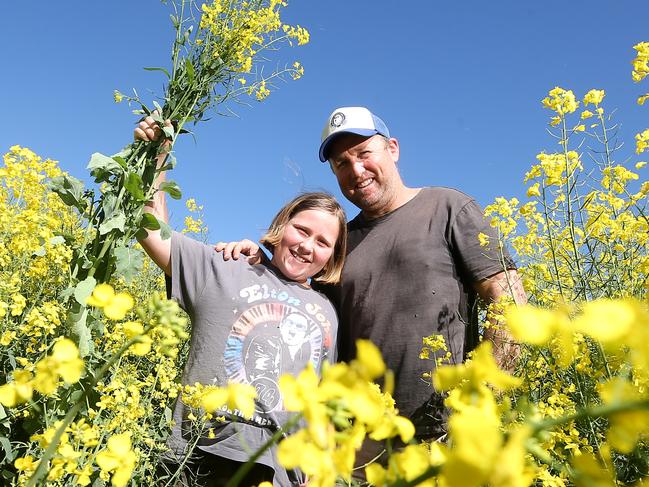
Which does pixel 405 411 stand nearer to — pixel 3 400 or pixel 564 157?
pixel 564 157

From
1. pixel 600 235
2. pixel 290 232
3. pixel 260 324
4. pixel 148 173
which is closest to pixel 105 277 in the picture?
pixel 148 173

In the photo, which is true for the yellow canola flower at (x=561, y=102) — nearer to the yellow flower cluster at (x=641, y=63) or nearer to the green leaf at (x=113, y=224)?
the yellow flower cluster at (x=641, y=63)

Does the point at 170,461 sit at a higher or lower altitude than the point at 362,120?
lower

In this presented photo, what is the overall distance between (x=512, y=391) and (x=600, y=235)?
29.9 inches

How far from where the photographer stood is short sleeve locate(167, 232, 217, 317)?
92.0 inches

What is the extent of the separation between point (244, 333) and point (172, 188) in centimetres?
71

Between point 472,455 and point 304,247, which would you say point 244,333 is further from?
point 472,455

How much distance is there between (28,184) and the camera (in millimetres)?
3521

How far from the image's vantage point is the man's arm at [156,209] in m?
2.01

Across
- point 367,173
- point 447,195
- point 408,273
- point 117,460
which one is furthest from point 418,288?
point 117,460

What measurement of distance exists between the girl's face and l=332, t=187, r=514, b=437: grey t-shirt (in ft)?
0.73

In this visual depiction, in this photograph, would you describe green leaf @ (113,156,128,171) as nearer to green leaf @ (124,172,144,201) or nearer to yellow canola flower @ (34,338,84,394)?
green leaf @ (124,172,144,201)

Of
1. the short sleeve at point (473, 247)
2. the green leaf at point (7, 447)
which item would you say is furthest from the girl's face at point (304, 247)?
the green leaf at point (7, 447)

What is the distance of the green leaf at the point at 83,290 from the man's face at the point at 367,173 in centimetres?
155
